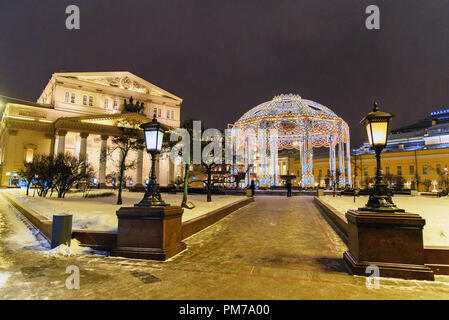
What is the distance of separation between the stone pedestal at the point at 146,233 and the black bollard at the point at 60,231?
1385 mm

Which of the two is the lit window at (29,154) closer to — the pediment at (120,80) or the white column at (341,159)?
the pediment at (120,80)

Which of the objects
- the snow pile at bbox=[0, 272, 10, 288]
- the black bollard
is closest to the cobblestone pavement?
the snow pile at bbox=[0, 272, 10, 288]

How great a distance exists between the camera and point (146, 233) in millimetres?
5746

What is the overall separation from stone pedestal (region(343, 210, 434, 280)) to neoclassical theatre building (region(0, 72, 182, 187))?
31673mm

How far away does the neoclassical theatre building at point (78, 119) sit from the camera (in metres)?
40.0

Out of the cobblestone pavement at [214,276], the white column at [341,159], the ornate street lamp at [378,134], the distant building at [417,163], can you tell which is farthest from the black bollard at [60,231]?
the distant building at [417,163]

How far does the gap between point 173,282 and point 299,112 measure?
2081 cm

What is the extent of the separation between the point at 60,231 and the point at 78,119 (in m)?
38.5

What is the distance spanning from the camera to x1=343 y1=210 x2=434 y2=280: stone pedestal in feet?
14.1

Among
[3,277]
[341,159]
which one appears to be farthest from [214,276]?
[341,159]

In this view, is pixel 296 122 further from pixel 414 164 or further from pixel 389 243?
Result: pixel 414 164

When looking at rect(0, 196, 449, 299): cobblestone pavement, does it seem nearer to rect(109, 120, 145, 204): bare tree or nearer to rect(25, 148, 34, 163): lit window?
rect(109, 120, 145, 204): bare tree
